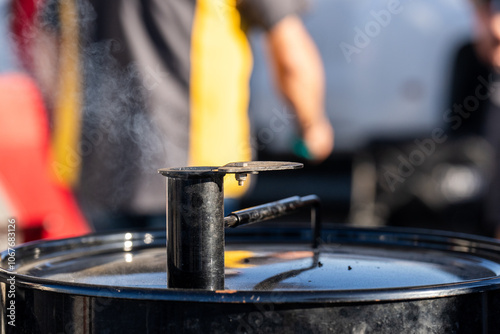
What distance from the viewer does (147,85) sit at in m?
2.64

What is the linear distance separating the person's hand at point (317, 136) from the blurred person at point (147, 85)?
1.79 ft

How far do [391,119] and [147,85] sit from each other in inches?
104

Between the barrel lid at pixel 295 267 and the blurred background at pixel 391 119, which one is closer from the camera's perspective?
the barrel lid at pixel 295 267

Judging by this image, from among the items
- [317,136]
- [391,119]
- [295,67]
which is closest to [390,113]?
[391,119]

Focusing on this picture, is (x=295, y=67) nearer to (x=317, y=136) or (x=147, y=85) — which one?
(x=147, y=85)

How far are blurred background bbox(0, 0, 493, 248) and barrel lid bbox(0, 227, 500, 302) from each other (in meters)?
2.35

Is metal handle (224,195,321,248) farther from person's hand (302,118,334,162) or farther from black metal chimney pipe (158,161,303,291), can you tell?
person's hand (302,118,334,162)

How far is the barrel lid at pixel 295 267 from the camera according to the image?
2.65ft

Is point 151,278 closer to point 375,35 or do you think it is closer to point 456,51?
point 375,35

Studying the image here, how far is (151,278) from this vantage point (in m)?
1.07

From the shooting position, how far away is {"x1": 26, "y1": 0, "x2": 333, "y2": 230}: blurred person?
2686 mm

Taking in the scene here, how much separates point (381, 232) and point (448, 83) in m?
3.54

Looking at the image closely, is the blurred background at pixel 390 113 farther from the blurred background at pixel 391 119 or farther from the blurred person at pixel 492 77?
the blurred person at pixel 492 77

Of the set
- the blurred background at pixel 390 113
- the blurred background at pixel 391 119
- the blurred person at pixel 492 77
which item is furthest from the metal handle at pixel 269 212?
the blurred person at pixel 492 77
